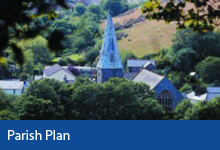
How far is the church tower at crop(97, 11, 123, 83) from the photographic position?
87.6m

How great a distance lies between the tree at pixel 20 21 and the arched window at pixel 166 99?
70891 mm

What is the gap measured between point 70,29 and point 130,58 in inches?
1537

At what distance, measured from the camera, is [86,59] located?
431ft

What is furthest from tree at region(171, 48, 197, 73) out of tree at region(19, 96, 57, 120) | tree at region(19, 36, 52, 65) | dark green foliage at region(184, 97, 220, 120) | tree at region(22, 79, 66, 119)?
tree at region(19, 96, 57, 120)

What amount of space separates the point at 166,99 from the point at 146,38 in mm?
71087

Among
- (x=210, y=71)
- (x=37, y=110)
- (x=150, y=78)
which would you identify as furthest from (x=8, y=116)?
(x=210, y=71)

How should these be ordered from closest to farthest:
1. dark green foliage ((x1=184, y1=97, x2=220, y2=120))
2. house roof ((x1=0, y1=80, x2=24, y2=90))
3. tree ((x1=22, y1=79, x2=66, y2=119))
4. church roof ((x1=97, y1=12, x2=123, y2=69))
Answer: dark green foliage ((x1=184, y1=97, x2=220, y2=120)) < tree ((x1=22, y1=79, x2=66, y2=119)) < church roof ((x1=97, y1=12, x2=123, y2=69)) < house roof ((x1=0, y1=80, x2=24, y2=90))

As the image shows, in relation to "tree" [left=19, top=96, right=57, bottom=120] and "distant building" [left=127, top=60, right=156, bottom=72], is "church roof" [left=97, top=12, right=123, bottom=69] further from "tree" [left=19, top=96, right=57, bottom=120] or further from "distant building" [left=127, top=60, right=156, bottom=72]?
"tree" [left=19, top=96, right=57, bottom=120]

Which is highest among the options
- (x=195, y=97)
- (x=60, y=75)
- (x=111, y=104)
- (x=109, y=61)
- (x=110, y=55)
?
(x=110, y=55)

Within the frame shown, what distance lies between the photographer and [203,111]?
5369cm

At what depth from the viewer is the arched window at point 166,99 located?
78.9 metres

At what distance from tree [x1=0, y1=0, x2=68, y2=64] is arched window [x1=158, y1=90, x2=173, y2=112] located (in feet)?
233

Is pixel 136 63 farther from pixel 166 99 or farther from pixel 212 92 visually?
pixel 166 99

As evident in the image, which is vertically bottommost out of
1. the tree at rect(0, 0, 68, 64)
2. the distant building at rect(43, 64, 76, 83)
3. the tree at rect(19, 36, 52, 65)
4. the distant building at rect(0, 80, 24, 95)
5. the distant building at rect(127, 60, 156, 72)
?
the distant building at rect(0, 80, 24, 95)
